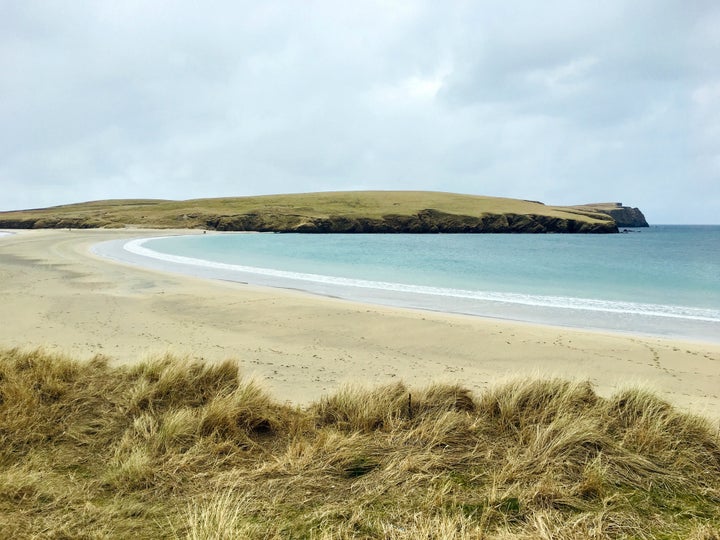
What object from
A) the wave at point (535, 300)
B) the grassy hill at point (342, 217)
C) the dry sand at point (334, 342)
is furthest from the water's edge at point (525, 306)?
the grassy hill at point (342, 217)

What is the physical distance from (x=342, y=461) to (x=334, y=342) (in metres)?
6.08

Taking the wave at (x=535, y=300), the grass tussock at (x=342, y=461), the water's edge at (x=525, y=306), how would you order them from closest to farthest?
the grass tussock at (x=342, y=461), the water's edge at (x=525, y=306), the wave at (x=535, y=300)

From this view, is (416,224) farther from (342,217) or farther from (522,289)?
(522,289)

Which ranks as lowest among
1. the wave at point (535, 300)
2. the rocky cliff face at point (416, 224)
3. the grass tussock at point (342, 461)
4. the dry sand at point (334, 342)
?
the wave at point (535, 300)

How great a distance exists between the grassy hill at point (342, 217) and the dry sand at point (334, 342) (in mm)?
76286

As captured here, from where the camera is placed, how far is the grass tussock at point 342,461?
296 centimetres

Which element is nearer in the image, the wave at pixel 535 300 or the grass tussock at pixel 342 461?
the grass tussock at pixel 342 461

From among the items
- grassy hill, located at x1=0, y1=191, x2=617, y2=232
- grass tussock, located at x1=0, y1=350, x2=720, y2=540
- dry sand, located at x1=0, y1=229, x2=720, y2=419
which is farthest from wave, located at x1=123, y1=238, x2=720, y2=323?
grassy hill, located at x1=0, y1=191, x2=617, y2=232

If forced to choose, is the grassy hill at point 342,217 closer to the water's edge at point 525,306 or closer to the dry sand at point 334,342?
the water's edge at point 525,306

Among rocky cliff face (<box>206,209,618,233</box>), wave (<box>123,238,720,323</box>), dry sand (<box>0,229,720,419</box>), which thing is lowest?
wave (<box>123,238,720,323</box>)

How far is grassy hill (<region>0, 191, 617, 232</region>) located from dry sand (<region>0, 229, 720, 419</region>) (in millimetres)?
76286

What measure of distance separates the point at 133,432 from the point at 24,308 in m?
10.8

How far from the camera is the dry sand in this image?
7.46 metres

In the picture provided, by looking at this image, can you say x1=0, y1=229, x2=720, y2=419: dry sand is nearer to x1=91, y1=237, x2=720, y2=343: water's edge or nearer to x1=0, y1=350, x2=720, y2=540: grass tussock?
x1=0, y1=350, x2=720, y2=540: grass tussock
